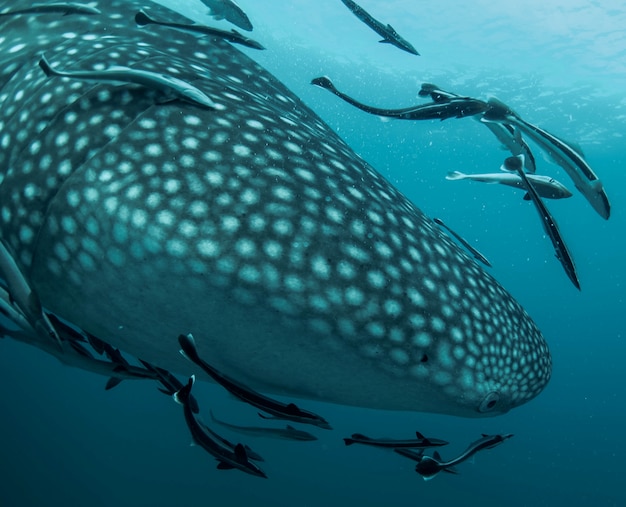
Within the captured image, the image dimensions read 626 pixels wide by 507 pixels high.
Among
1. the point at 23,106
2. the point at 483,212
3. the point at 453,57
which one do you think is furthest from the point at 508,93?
the point at 483,212

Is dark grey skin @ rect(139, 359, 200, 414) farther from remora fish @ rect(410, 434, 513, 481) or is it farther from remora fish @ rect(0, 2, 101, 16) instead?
remora fish @ rect(0, 2, 101, 16)

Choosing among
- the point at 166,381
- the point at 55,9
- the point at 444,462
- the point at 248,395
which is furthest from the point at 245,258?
the point at 55,9

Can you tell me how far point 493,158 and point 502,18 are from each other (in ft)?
124

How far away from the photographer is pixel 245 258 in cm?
195

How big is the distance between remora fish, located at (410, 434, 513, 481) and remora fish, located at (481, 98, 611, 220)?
1.92 metres

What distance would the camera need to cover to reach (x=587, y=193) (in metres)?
3.49

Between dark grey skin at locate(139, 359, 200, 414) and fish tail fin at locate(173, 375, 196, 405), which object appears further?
Result: dark grey skin at locate(139, 359, 200, 414)

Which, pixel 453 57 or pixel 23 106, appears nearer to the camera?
pixel 23 106

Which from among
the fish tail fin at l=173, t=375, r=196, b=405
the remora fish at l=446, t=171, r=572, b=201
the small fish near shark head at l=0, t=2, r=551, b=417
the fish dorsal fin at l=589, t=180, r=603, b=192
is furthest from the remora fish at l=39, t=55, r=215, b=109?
the fish dorsal fin at l=589, t=180, r=603, b=192

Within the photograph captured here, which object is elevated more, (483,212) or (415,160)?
(415,160)

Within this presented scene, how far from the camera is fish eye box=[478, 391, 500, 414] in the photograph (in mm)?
2277

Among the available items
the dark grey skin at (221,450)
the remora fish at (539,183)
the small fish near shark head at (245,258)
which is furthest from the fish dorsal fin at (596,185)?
the dark grey skin at (221,450)

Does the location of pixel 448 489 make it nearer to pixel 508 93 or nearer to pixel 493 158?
pixel 508 93

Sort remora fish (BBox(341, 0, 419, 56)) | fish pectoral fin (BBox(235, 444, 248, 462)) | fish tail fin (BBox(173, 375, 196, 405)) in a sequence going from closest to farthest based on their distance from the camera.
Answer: fish tail fin (BBox(173, 375, 196, 405)) → fish pectoral fin (BBox(235, 444, 248, 462)) → remora fish (BBox(341, 0, 419, 56))
